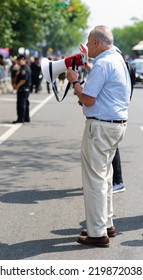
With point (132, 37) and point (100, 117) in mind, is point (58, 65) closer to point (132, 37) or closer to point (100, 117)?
point (100, 117)

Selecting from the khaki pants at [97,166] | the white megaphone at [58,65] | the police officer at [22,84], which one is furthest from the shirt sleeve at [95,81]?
the police officer at [22,84]

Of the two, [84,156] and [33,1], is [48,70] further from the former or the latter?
[33,1]

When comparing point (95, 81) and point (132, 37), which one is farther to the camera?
point (132, 37)

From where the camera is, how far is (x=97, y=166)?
5688mm

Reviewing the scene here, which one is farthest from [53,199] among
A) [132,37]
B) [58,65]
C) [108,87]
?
[132,37]

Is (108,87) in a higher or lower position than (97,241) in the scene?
higher

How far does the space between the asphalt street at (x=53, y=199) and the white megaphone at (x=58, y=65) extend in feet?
4.92

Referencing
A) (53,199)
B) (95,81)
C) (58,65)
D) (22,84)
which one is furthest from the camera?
(22,84)

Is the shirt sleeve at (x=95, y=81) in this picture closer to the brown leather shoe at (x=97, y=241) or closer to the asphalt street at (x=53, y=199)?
the brown leather shoe at (x=97, y=241)

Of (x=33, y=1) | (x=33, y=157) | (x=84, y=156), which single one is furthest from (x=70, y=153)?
(x=33, y=1)

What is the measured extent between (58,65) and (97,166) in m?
1.24

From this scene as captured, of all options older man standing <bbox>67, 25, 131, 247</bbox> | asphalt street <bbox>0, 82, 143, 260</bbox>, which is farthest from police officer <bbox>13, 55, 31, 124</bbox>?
older man standing <bbox>67, 25, 131, 247</bbox>

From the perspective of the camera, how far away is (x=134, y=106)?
23.4 meters

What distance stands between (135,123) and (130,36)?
446ft
